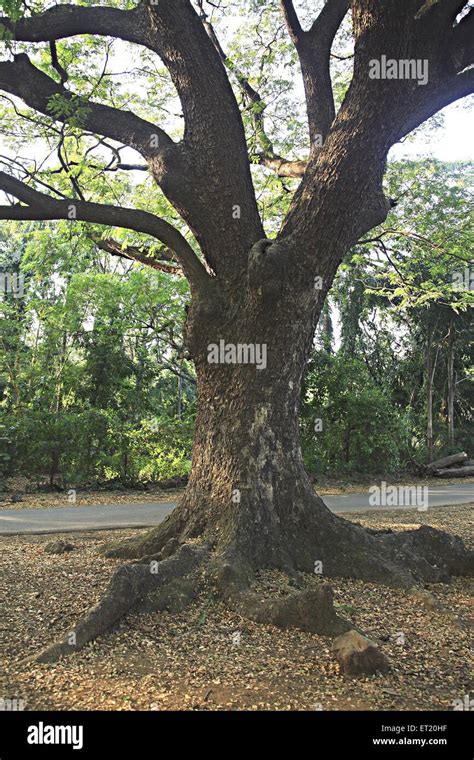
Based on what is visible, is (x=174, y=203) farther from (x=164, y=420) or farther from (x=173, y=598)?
(x=164, y=420)

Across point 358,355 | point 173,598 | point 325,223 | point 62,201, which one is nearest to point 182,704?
point 173,598

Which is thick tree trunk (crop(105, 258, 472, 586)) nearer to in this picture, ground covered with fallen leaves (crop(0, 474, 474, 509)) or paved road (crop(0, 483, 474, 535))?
paved road (crop(0, 483, 474, 535))

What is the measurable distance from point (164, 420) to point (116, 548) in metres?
7.86

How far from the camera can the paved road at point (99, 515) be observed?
9.54 meters


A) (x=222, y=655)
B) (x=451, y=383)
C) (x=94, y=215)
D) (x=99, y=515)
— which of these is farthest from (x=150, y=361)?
(x=222, y=655)

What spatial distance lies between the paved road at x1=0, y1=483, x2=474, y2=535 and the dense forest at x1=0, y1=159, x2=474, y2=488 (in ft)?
8.28

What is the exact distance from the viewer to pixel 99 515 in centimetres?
1073

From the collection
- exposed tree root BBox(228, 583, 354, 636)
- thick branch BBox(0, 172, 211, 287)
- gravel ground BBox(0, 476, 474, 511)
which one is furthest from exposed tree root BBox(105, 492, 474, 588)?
gravel ground BBox(0, 476, 474, 511)

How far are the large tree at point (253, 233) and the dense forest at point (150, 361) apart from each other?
9.73ft

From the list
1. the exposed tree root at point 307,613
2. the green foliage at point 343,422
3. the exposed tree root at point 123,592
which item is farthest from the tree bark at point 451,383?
the exposed tree root at point 307,613

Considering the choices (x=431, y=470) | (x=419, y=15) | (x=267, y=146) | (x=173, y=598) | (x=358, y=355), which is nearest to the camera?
(x=173, y=598)

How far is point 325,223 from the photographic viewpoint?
6.46 metres

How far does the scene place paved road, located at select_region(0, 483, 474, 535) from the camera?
9539mm

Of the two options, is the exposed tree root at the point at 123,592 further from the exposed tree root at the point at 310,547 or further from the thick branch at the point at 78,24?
the thick branch at the point at 78,24
